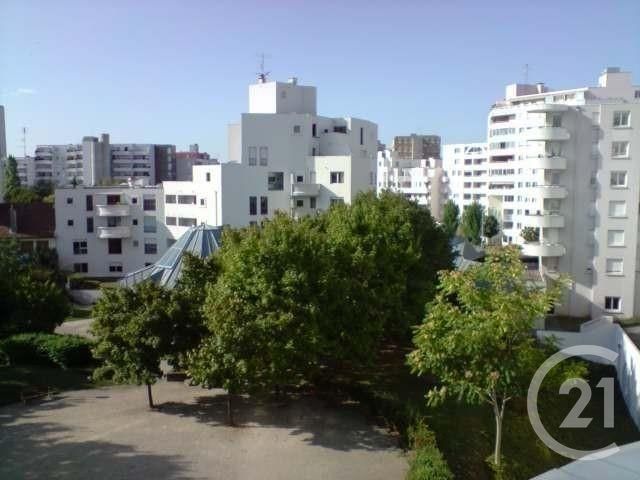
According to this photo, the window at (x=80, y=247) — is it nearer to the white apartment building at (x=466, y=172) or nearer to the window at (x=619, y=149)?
the window at (x=619, y=149)

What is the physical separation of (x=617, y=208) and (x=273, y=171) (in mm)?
24724

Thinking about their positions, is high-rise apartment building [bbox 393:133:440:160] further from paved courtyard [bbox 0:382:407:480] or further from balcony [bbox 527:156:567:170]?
paved courtyard [bbox 0:382:407:480]

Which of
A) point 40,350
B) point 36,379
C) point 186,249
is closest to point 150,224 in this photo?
point 186,249

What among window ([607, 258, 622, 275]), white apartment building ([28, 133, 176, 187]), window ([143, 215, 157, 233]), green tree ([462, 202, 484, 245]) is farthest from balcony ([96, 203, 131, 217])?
white apartment building ([28, 133, 176, 187])

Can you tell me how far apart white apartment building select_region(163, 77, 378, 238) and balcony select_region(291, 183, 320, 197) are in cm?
8

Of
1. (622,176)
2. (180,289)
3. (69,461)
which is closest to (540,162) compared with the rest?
(622,176)

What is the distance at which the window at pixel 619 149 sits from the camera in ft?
124

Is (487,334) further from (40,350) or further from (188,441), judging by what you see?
(40,350)

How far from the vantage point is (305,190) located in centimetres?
4834

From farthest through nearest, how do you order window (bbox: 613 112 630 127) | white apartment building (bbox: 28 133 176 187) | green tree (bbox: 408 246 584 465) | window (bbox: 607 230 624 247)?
1. white apartment building (bbox: 28 133 176 187)
2. window (bbox: 607 230 624 247)
3. window (bbox: 613 112 630 127)
4. green tree (bbox: 408 246 584 465)

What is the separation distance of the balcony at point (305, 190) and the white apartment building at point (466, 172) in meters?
38.9

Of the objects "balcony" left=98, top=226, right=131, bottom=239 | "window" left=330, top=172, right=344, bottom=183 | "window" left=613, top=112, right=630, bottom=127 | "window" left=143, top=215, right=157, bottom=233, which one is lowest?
"balcony" left=98, top=226, right=131, bottom=239

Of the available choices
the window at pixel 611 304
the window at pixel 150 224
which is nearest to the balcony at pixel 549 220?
the window at pixel 611 304

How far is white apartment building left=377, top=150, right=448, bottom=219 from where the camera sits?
310ft
